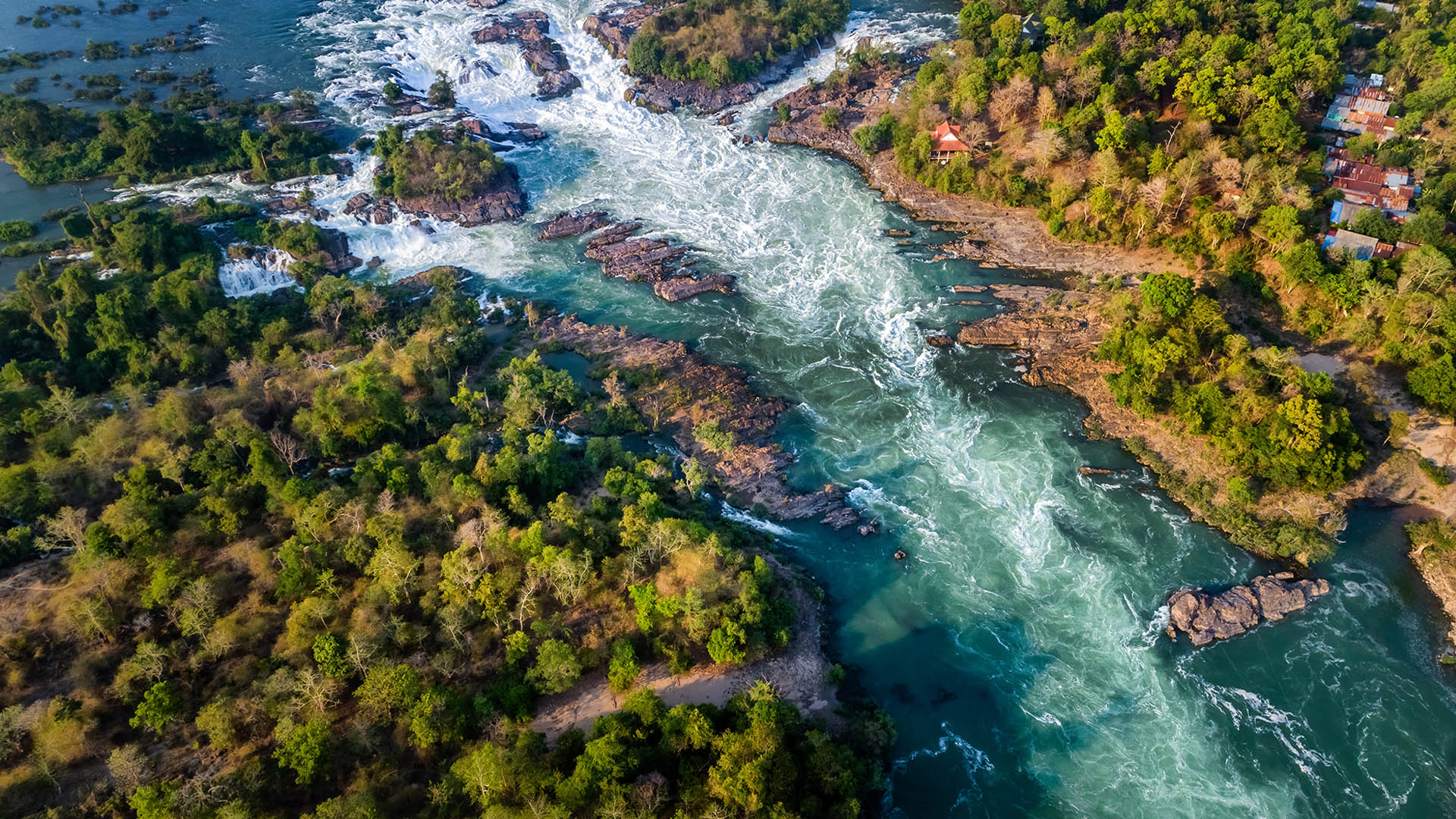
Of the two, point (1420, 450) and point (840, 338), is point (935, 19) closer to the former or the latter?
point (840, 338)

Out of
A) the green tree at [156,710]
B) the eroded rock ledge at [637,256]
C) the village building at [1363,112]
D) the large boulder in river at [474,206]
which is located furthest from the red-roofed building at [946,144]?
the green tree at [156,710]

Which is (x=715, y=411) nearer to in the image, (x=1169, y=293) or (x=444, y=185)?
(x=1169, y=293)

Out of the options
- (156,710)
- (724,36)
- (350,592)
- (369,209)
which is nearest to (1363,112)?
(724,36)

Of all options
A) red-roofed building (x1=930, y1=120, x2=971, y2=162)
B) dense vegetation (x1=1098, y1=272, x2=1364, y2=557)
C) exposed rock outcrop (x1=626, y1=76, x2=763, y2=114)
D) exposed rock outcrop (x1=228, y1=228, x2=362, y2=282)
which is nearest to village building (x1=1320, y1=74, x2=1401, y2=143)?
dense vegetation (x1=1098, y1=272, x2=1364, y2=557)

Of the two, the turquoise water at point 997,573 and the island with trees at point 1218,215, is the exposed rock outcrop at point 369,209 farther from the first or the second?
the island with trees at point 1218,215

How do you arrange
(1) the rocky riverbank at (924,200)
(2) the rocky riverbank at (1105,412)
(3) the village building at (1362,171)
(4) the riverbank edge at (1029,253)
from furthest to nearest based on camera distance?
(1) the rocky riverbank at (924,200)
(3) the village building at (1362,171)
(4) the riverbank edge at (1029,253)
(2) the rocky riverbank at (1105,412)

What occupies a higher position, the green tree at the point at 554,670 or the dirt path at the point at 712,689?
the green tree at the point at 554,670
